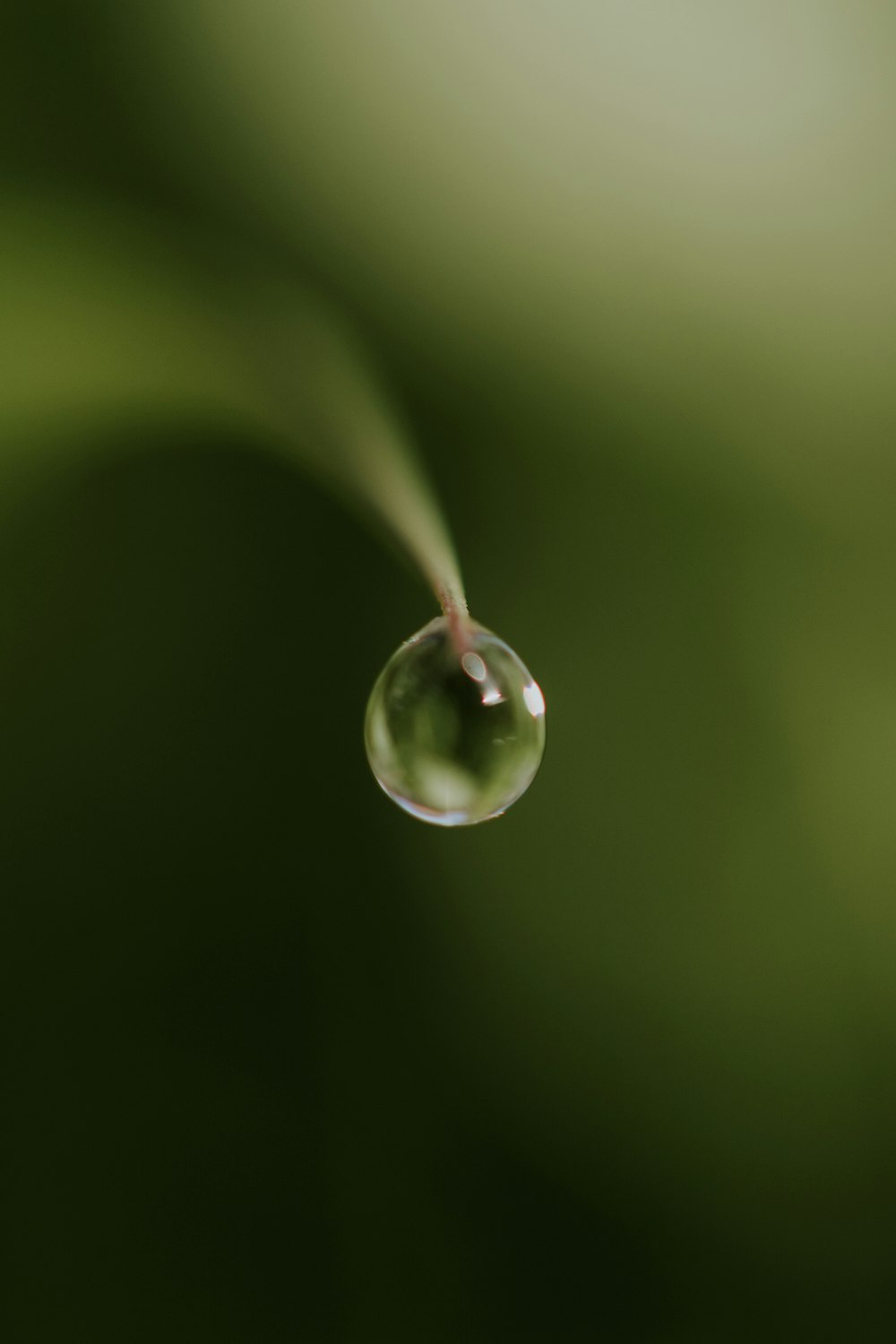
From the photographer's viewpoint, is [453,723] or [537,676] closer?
[453,723]

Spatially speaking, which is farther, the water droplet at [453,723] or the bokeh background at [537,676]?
the bokeh background at [537,676]

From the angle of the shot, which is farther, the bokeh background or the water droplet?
the bokeh background

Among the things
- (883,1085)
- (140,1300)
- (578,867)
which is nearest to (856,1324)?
(883,1085)

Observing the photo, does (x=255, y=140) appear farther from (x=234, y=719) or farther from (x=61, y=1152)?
(x=61, y=1152)

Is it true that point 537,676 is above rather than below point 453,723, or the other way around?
above

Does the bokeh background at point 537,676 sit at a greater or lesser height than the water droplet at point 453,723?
greater
